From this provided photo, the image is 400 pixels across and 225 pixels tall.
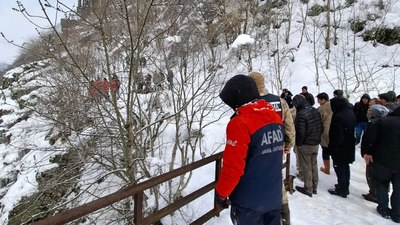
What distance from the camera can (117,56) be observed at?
604 cm

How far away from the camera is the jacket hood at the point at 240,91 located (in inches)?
100

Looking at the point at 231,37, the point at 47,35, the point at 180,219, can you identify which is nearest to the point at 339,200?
the point at 180,219

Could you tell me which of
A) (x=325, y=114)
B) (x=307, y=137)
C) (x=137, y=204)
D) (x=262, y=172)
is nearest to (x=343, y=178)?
(x=307, y=137)

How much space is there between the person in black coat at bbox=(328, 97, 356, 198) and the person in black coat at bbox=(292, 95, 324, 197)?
1.08ft

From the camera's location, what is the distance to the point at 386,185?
488 centimetres

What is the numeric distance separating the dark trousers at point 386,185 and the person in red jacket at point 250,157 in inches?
120

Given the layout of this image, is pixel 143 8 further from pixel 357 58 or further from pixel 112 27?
pixel 357 58

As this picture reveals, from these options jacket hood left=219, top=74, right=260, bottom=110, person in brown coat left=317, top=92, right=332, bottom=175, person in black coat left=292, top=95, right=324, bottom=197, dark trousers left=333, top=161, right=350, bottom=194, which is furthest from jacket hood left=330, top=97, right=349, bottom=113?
jacket hood left=219, top=74, right=260, bottom=110

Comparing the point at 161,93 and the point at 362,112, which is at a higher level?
the point at 161,93

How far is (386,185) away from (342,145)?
1057mm

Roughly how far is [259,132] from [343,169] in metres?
4.04

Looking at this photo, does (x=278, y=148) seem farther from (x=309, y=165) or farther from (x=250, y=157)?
(x=309, y=165)

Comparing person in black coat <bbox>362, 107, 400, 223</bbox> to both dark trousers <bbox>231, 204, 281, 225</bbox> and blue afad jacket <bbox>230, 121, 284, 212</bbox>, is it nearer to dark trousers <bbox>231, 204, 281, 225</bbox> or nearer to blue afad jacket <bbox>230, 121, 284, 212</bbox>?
dark trousers <bbox>231, 204, 281, 225</bbox>

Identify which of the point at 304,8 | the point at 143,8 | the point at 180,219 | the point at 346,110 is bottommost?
the point at 180,219
